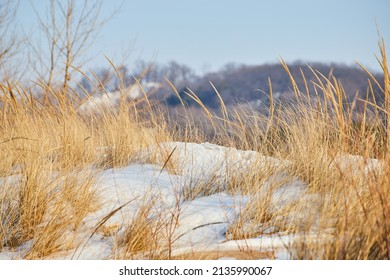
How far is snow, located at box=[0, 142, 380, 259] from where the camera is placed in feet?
4.66

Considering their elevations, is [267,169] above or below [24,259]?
above

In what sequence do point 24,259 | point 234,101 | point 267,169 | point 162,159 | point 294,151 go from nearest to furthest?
point 24,259 → point 267,169 → point 294,151 → point 162,159 → point 234,101

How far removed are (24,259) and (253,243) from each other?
81 cm

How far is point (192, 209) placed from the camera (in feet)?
5.64

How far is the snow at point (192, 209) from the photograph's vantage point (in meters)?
1.42

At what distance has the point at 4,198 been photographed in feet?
5.87

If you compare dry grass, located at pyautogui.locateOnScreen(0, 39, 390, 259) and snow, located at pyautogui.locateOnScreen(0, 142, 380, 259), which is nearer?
dry grass, located at pyautogui.locateOnScreen(0, 39, 390, 259)

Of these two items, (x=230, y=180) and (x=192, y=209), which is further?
(x=230, y=180)

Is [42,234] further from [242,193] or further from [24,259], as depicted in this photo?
[242,193]

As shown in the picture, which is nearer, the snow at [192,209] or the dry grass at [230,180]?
the dry grass at [230,180]

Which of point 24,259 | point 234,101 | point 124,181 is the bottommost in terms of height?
point 24,259

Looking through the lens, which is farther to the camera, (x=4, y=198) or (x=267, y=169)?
(x=267, y=169)
